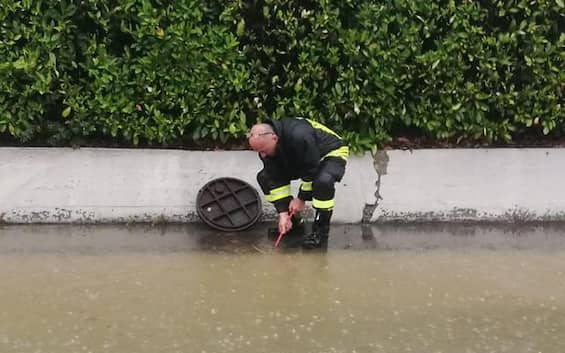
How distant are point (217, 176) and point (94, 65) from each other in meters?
1.37

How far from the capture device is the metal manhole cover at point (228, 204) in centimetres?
591

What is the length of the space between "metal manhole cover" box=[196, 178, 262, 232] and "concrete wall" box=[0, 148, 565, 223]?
0.13m

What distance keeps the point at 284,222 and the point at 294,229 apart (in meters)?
0.37

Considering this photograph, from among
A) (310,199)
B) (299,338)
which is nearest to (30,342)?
(299,338)

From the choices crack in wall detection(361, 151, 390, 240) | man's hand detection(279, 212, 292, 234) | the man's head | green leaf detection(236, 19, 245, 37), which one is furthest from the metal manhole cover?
green leaf detection(236, 19, 245, 37)

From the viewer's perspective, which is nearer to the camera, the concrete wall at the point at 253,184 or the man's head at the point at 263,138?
the man's head at the point at 263,138

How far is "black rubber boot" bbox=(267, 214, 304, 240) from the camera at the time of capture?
5.84 meters

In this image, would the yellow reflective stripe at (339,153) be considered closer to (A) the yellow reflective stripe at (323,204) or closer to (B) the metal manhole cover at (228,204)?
(A) the yellow reflective stripe at (323,204)

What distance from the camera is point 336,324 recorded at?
440cm

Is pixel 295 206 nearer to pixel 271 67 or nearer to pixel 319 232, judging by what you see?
pixel 319 232

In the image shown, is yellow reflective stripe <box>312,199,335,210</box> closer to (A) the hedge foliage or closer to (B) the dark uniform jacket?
(B) the dark uniform jacket

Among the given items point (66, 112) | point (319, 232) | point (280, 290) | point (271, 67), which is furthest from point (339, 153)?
point (66, 112)

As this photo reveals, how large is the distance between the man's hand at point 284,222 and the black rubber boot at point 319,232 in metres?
0.18

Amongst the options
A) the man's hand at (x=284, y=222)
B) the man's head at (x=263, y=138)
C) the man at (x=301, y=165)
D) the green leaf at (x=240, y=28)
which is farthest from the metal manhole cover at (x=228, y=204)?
the green leaf at (x=240, y=28)
